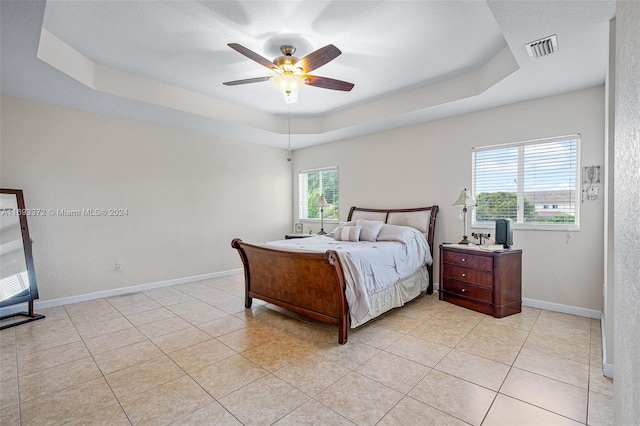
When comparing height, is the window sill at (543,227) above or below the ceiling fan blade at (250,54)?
below

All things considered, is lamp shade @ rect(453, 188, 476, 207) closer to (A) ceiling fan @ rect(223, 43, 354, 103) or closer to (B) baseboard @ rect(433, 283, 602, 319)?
(B) baseboard @ rect(433, 283, 602, 319)

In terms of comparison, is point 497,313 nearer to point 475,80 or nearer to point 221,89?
point 475,80

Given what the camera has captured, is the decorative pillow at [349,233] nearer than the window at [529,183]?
No

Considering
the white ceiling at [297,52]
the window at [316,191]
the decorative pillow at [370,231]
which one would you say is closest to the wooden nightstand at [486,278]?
the decorative pillow at [370,231]

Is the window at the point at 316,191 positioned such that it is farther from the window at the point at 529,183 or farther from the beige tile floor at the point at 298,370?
the beige tile floor at the point at 298,370

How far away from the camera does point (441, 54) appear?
10.4 feet

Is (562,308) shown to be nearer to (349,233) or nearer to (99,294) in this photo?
(349,233)

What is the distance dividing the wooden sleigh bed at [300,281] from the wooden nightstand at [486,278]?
1.80 meters

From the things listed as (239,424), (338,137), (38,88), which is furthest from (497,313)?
(38,88)

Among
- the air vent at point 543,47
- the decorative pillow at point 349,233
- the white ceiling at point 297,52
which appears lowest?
the decorative pillow at point 349,233

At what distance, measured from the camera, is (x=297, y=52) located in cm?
314

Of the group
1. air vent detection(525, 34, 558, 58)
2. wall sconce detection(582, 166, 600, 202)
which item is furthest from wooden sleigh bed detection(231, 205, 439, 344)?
wall sconce detection(582, 166, 600, 202)

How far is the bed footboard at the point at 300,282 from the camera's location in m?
2.79

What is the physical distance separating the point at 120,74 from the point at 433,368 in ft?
15.3
